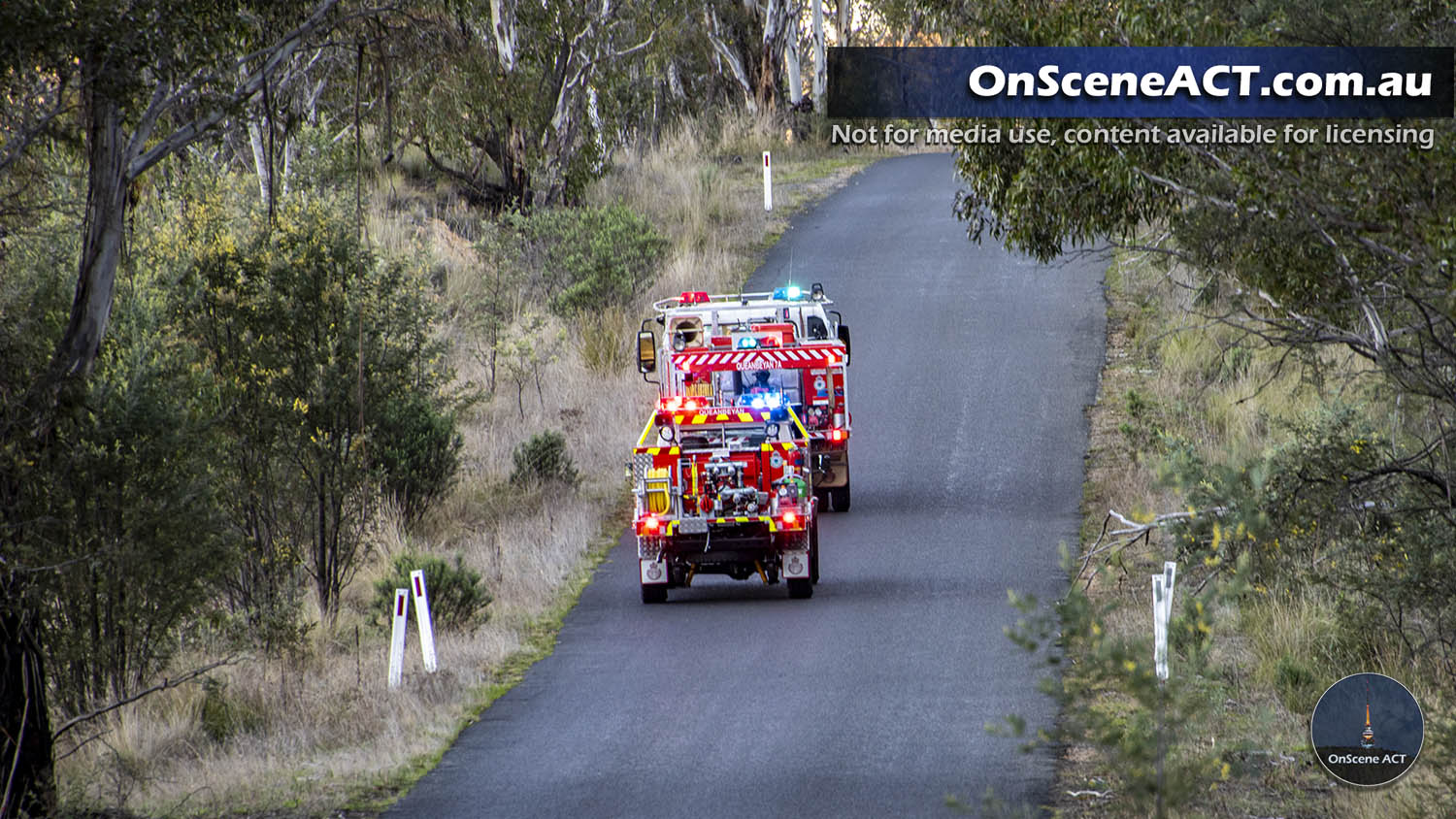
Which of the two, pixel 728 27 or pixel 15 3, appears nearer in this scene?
pixel 15 3

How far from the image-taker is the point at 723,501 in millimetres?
15859

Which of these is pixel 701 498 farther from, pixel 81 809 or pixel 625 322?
pixel 625 322

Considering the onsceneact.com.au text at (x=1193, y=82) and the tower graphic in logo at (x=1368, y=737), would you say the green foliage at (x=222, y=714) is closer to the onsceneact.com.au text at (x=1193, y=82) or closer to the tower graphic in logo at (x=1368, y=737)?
the onsceneact.com.au text at (x=1193, y=82)

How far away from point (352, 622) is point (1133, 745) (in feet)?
40.7

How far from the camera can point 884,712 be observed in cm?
1262

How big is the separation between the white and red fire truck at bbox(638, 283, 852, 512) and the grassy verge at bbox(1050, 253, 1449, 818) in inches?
117

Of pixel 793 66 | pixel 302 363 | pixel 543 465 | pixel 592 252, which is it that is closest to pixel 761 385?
pixel 543 465

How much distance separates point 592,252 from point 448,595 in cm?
1607

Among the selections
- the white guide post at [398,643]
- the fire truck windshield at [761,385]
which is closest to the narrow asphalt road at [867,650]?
the white guide post at [398,643]

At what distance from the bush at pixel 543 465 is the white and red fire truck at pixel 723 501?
20.9ft

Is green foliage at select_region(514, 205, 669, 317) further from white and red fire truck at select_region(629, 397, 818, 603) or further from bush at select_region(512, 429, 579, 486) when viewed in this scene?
white and red fire truck at select_region(629, 397, 818, 603)

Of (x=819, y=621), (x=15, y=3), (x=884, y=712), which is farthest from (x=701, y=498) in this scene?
(x=15, y=3)

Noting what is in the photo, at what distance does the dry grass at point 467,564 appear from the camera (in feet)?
38.4

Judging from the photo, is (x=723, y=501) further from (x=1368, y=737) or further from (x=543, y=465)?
(x=1368, y=737)
